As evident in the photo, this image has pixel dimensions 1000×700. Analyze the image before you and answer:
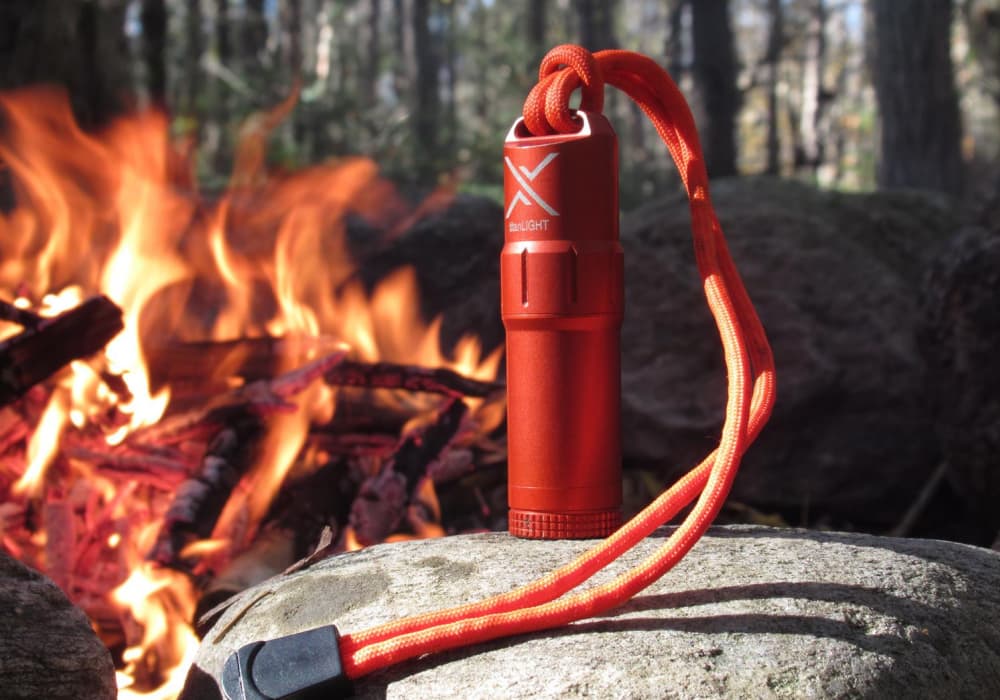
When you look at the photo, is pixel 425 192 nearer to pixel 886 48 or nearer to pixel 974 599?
pixel 974 599

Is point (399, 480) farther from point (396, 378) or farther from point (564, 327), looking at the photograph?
point (564, 327)

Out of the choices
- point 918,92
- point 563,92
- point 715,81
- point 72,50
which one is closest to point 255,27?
point 715,81

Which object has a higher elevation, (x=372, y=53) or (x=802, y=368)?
(x=372, y=53)

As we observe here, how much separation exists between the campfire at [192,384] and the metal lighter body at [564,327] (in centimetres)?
59

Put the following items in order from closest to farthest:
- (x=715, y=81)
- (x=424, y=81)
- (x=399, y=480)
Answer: (x=399, y=480), (x=715, y=81), (x=424, y=81)

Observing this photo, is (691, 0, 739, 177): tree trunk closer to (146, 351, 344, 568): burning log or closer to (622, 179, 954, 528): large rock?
(622, 179, 954, 528): large rock

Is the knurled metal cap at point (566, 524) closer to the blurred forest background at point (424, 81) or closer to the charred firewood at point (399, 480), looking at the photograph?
the charred firewood at point (399, 480)

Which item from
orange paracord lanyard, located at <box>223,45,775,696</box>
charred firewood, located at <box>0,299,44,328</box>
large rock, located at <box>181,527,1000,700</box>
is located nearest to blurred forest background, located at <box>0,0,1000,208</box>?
charred firewood, located at <box>0,299,44,328</box>

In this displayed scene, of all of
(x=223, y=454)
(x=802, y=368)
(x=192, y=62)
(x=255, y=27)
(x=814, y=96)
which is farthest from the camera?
(x=814, y=96)

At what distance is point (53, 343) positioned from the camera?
3129 mm

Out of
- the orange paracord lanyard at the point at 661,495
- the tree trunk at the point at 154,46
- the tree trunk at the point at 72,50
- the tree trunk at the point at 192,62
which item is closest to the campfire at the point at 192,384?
the tree trunk at the point at 72,50

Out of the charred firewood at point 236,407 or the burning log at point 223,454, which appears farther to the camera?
the charred firewood at point 236,407

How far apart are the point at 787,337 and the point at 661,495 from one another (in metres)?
2.31

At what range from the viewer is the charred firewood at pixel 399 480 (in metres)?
3.37
